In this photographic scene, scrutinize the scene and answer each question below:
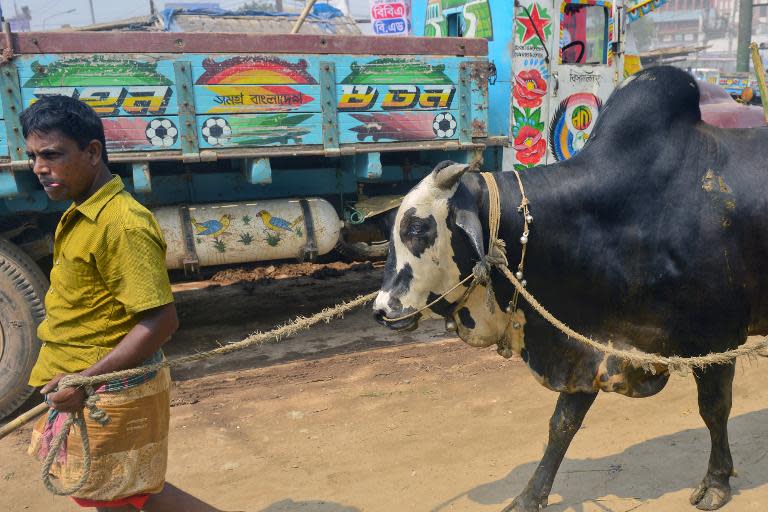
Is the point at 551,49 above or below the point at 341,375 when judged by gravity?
above

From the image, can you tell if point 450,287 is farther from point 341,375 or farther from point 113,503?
point 341,375

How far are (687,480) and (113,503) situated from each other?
8.52 feet

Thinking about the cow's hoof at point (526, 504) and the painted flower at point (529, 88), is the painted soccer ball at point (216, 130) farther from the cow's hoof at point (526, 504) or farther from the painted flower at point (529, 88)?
the cow's hoof at point (526, 504)

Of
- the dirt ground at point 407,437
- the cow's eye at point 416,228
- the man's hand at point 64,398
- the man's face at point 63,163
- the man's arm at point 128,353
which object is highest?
the man's face at point 63,163

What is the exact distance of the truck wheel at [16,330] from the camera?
404 centimetres

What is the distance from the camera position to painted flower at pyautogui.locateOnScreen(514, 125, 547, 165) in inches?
225

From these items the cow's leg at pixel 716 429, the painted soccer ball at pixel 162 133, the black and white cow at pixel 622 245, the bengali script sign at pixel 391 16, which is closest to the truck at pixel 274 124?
the painted soccer ball at pixel 162 133

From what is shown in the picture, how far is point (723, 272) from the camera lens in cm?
263

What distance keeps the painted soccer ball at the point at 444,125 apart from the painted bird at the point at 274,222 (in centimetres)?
124

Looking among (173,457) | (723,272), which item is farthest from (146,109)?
(723,272)

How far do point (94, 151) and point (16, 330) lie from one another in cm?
257

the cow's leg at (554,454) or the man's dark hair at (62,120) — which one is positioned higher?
the man's dark hair at (62,120)

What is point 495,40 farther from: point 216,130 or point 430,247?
point 430,247

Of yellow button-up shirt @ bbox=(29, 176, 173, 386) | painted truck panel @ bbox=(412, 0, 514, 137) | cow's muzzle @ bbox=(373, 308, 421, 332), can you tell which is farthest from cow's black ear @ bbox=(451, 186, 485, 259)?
painted truck panel @ bbox=(412, 0, 514, 137)
